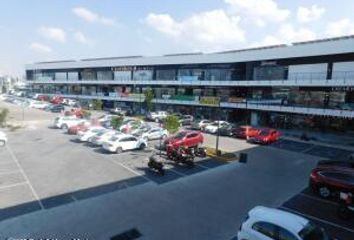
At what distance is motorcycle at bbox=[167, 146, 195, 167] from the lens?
22750mm

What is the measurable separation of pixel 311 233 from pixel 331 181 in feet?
25.9

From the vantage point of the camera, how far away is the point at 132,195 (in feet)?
55.5

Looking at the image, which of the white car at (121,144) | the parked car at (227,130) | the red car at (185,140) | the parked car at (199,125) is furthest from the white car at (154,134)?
the parked car at (199,125)

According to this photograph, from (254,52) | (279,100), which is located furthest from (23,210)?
(254,52)

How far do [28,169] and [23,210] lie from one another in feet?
24.3

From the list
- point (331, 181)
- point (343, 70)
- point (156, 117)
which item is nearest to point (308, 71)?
point (343, 70)

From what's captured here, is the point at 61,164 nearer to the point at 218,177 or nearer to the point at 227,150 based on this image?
the point at 218,177

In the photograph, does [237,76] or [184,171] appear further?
[237,76]

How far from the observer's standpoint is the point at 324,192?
17.2 meters

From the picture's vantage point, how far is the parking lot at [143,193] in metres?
13.4

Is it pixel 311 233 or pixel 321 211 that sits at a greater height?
pixel 311 233

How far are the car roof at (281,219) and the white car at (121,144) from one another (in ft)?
57.0

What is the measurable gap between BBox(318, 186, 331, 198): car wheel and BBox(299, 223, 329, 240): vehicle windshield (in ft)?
24.2

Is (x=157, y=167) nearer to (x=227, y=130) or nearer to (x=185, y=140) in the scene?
(x=185, y=140)
